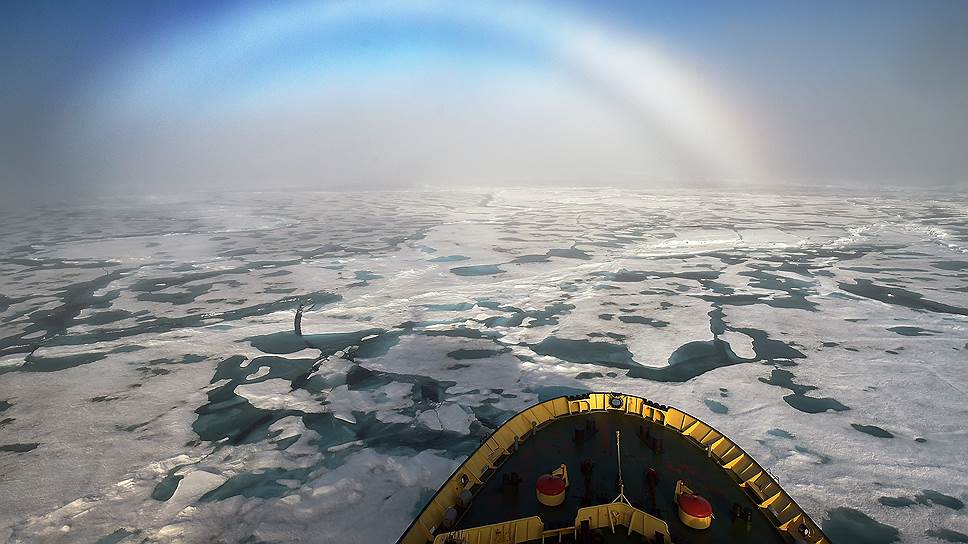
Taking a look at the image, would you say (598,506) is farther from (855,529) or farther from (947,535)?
(947,535)

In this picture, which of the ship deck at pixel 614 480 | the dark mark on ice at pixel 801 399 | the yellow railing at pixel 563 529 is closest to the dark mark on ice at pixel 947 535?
the ship deck at pixel 614 480

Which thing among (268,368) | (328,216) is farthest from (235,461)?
(328,216)

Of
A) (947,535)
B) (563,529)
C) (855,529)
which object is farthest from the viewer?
(855,529)

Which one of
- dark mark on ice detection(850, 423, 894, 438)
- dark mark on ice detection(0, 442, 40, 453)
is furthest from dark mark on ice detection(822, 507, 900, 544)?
dark mark on ice detection(0, 442, 40, 453)

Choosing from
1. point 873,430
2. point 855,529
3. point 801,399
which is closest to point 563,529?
point 855,529

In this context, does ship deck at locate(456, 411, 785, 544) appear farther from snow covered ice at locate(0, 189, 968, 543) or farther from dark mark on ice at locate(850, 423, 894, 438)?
dark mark on ice at locate(850, 423, 894, 438)

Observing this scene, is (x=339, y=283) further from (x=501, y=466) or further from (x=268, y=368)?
(x=501, y=466)
